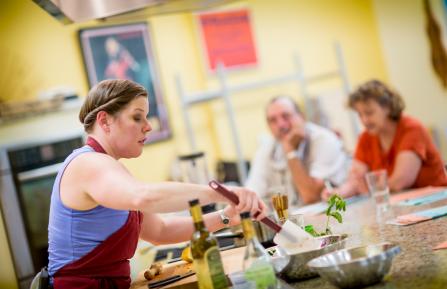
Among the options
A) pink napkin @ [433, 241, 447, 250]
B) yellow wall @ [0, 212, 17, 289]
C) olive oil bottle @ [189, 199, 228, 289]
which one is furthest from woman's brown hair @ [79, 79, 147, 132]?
yellow wall @ [0, 212, 17, 289]

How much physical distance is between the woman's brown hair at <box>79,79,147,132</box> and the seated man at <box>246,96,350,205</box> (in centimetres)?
201

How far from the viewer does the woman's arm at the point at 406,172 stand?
263cm

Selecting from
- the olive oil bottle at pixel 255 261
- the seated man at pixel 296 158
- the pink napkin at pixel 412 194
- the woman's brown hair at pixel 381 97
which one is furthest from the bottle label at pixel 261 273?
the seated man at pixel 296 158

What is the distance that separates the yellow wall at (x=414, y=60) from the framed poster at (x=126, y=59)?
2213mm

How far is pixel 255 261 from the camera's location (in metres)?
1.21

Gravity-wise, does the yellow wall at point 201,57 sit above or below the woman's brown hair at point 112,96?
above

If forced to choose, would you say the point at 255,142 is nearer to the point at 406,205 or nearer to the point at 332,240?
the point at 406,205

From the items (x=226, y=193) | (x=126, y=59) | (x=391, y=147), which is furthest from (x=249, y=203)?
(x=126, y=59)

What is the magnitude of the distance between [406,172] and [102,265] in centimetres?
159

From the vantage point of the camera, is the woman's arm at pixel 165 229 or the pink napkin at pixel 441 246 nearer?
the pink napkin at pixel 441 246

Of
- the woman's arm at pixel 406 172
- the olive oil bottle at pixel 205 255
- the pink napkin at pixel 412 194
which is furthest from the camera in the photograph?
the woman's arm at pixel 406 172

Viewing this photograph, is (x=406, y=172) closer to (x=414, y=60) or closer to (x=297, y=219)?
(x=297, y=219)

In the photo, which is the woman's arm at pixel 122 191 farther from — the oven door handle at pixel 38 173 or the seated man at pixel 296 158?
the oven door handle at pixel 38 173

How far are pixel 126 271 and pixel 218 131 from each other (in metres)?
3.38
